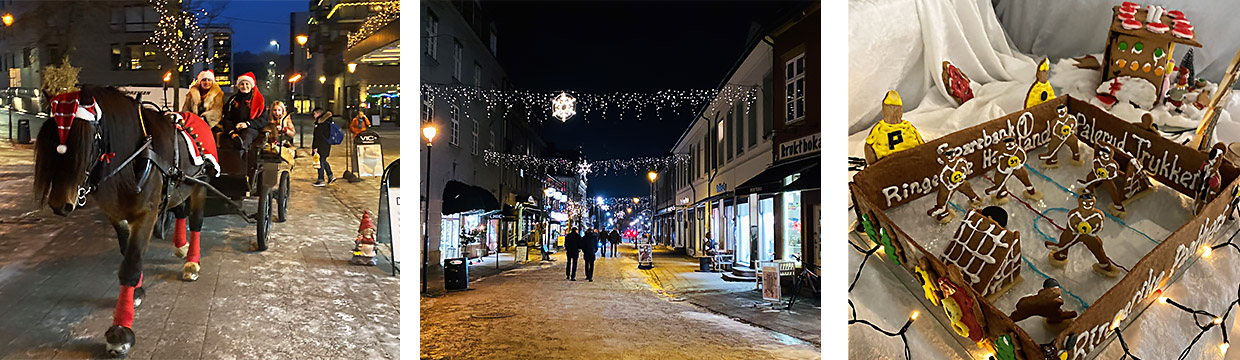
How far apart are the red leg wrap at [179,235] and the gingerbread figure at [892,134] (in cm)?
281

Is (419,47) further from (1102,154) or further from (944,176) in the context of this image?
(1102,154)

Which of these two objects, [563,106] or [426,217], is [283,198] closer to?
[426,217]

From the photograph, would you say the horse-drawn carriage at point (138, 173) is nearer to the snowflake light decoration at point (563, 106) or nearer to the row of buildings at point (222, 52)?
the row of buildings at point (222, 52)

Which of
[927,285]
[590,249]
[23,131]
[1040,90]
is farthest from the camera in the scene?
[590,249]

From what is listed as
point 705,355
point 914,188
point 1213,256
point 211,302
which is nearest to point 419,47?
point 211,302

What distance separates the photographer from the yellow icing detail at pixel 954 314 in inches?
81.8

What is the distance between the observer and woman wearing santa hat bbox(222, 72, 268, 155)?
252 centimetres

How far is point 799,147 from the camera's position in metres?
2.87

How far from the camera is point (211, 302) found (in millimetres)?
2467

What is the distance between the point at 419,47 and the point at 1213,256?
3.71 metres

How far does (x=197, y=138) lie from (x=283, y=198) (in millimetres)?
402

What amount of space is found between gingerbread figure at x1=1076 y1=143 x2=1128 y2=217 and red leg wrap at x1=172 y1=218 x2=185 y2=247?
374cm

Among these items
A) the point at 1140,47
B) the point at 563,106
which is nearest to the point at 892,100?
the point at 1140,47

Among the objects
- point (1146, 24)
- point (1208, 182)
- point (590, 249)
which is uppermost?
point (1146, 24)
